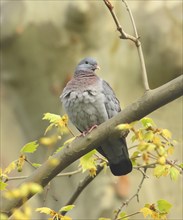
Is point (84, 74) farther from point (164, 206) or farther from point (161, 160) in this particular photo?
point (161, 160)

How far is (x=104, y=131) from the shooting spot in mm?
1991

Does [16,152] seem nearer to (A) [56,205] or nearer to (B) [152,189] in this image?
(A) [56,205]

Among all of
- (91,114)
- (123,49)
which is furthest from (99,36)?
(91,114)

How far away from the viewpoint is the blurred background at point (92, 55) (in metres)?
4.23

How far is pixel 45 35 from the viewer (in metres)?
4.39

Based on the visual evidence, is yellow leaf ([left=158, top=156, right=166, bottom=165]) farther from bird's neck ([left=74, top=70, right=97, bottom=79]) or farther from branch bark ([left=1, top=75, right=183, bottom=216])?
bird's neck ([left=74, top=70, right=97, bottom=79])

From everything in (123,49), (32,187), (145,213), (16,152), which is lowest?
(16,152)

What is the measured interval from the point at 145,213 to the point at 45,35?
8.03ft

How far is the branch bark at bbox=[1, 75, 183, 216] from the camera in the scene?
186cm

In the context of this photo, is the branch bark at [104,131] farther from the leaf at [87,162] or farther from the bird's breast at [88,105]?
the bird's breast at [88,105]

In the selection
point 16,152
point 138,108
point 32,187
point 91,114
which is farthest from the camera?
point 16,152

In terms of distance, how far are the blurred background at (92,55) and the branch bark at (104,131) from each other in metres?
2.12

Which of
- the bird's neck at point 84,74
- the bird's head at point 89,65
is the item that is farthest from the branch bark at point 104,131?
the bird's head at point 89,65

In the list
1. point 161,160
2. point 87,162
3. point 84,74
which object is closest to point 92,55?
point 84,74
